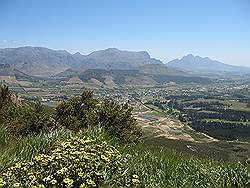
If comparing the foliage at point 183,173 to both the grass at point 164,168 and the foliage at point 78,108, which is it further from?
the foliage at point 78,108

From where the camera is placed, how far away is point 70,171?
461cm

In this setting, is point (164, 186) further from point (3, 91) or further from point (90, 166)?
point (3, 91)

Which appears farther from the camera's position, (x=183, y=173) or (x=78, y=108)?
Answer: (x=78, y=108)

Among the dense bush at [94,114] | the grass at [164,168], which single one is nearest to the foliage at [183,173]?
the grass at [164,168]

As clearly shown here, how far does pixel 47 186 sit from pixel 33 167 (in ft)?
1.67

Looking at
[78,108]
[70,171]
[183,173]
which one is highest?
[70,171]

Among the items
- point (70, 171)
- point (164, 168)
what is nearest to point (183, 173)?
point (164, 168)

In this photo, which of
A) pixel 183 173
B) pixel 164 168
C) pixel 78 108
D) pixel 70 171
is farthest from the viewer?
pixel 78 108

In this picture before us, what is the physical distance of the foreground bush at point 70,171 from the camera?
4.53 m

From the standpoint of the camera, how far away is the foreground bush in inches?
178

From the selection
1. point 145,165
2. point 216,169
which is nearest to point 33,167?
point 145,165

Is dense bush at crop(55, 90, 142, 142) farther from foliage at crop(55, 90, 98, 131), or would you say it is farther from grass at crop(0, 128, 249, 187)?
grass at crop(0, 128, 249, 187)

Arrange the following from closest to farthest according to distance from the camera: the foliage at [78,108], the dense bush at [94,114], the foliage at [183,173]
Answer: the foliage at [183,173]
the dense bush at [94,114]
the foliage at [78,108]

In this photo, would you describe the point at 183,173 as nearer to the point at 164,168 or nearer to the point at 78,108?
the point at 164,168
